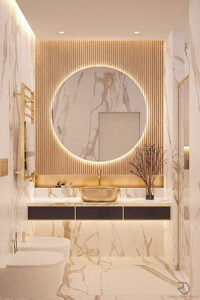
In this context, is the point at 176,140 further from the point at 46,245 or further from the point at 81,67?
the point at 46,245

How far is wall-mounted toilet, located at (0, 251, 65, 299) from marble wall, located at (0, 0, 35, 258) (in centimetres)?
18

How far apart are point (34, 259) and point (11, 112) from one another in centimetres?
124

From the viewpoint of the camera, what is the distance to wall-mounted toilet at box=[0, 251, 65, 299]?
100 inches

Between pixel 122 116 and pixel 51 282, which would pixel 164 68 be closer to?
pixel 122 116

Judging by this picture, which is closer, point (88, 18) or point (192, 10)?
point (192, 10)

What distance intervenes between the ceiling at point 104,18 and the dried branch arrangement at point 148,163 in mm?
1281

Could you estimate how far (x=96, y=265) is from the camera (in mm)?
3762

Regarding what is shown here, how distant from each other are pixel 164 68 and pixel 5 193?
2.42m

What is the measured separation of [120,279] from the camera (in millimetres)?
3406

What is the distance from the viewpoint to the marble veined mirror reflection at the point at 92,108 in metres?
4.18

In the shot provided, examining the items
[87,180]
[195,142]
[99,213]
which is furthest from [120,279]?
[195,142]

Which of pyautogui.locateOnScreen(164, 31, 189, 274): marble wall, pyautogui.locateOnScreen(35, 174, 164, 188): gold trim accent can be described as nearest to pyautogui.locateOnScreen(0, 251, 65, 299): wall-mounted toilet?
pyautogui.locateOnScreen(164, 31, 189, 274): marble wall

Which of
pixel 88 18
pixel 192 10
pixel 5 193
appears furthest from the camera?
pixel 88 18

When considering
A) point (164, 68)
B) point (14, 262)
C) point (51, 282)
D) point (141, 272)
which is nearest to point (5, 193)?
point (14, 262)
